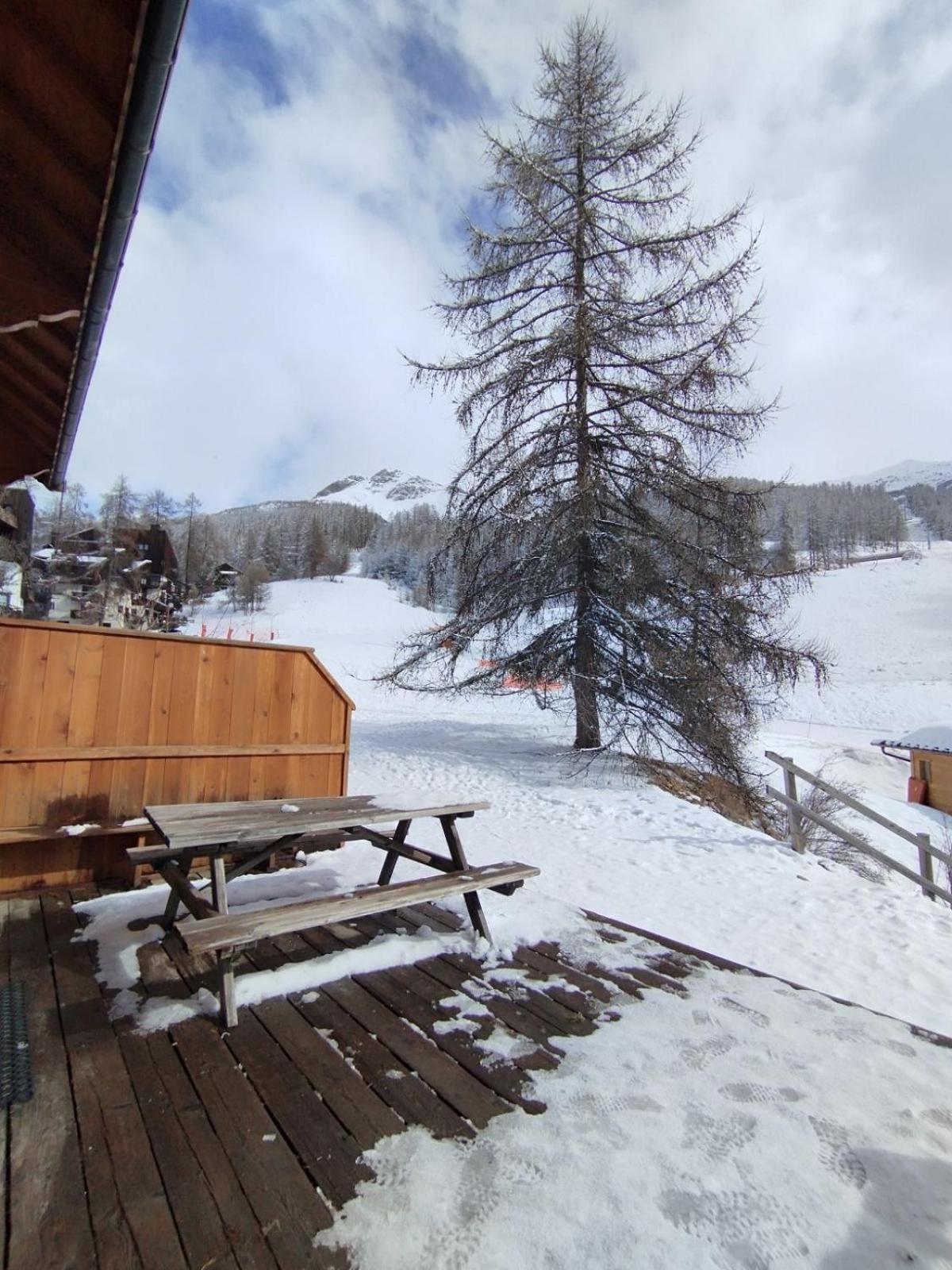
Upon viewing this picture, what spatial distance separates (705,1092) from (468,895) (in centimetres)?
148

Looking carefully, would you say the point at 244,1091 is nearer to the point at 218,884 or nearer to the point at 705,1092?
the point at 218,884

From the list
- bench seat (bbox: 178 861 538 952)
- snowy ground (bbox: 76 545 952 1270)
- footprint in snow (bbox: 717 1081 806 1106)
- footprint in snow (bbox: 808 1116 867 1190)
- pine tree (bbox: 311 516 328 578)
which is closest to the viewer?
snowy ground (bbox: 76 545 952 1270)

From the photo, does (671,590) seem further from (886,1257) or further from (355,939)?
(886,1257)

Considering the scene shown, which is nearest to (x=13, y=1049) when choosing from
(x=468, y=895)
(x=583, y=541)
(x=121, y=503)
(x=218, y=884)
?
(x=218, y=884)

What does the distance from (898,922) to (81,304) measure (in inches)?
244

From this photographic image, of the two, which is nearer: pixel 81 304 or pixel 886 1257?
pixel 886 1257

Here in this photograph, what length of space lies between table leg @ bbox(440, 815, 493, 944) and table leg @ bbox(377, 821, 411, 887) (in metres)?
0.27

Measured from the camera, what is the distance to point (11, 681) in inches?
146

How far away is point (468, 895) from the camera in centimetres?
346

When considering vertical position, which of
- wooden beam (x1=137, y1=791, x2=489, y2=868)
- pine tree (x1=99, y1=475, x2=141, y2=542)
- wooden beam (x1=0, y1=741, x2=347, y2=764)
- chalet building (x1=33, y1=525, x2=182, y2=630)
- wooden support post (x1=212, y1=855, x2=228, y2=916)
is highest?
pine tree (x1=99, y1=475, x2=141, y2=542)

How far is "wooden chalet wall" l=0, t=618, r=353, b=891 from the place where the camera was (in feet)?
12.3

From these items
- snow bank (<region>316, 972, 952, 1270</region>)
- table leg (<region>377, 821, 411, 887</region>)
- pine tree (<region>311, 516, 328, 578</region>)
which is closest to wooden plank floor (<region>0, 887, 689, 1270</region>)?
snow bank (<region>316, 972, 952, 1270</region>)

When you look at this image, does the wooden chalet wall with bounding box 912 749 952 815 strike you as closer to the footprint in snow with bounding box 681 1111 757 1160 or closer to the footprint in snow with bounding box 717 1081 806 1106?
the footprint in snow with bounding box 717 1081 806 1106

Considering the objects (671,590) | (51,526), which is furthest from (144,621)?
(671,590)
